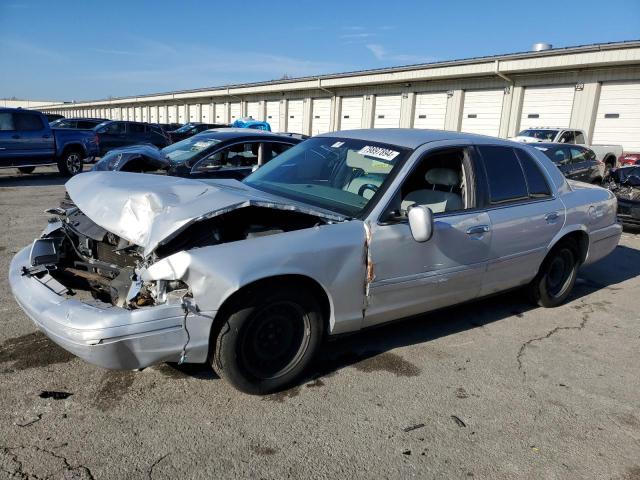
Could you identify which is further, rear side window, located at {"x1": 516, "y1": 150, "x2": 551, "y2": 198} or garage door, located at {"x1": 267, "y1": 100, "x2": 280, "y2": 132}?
garage door, located at {"x1": 267, "y1": 100, "x2": 280, "y2": 132}

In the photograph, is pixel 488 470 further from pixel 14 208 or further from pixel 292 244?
pixel 14 208

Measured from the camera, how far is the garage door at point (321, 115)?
31453 millimetres

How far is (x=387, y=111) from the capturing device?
2747 centimetres

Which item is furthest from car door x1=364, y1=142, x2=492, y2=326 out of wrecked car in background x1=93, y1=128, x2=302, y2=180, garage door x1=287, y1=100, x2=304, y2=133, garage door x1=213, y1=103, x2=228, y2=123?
garage door x1=213, y1=103, x2=228, y2=123

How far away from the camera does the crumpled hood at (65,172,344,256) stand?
9.34ft

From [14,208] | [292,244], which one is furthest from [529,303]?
[14,208]

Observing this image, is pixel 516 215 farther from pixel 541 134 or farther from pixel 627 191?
pixel 541 134

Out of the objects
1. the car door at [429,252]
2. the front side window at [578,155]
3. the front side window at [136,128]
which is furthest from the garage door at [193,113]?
the car door at [429,252]

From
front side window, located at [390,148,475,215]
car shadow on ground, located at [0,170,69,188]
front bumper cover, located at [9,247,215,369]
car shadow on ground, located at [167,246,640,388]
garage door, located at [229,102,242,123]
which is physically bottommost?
car shadow on ground, located at [0,170,69,188]

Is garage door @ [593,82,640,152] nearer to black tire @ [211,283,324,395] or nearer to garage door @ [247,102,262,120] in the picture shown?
black tire @ [211,283,324,395]

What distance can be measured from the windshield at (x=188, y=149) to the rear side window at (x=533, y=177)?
497cm

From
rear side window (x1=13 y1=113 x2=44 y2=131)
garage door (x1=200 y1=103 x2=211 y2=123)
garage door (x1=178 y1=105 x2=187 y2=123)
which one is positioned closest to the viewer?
rear side window (x1=13 y1=113 x2=44 y2=131)

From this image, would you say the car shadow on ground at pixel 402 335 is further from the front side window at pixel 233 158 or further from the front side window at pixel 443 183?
the front side window at pixel 233 158

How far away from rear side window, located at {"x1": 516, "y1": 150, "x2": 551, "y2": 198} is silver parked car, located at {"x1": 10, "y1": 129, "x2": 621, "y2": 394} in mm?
17
